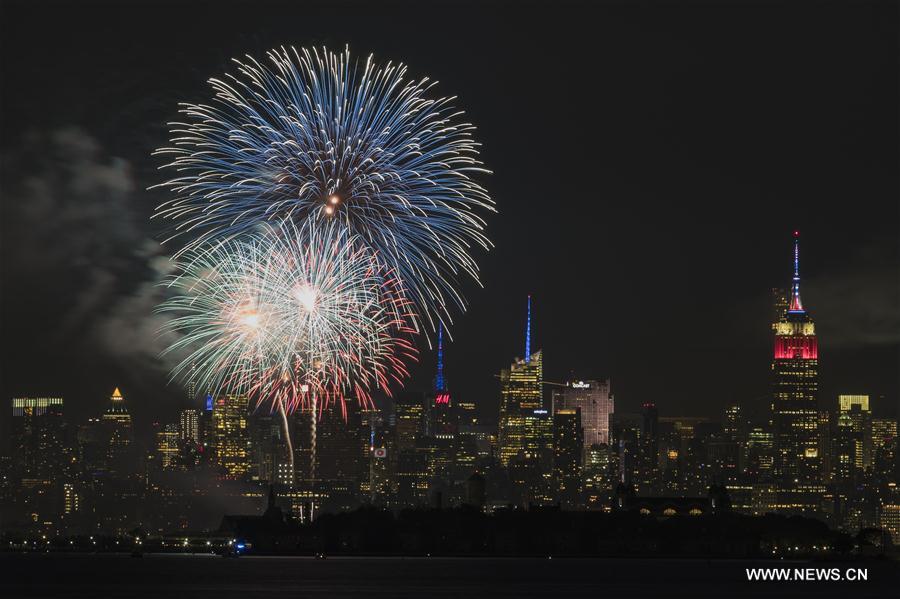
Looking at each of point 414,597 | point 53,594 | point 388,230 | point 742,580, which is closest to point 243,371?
point 388,230

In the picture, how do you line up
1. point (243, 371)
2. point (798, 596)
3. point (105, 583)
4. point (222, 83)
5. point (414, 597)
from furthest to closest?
point (105, 583), point (798, 596), point (414, 597), point (243, 371), point (222, 83)

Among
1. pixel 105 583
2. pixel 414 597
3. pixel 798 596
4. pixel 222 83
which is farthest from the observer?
pixel 105 583

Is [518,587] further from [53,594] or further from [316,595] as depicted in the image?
[53,594]

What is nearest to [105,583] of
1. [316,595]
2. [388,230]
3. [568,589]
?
[316,595]

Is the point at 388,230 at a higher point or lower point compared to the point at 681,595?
higher

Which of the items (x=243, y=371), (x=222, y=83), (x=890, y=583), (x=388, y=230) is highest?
(x=222, y=83)

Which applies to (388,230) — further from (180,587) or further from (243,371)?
(180,587)

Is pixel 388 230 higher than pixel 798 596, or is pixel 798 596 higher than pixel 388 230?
pixel 388 230

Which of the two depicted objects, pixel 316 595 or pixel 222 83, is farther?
pixel 316 595

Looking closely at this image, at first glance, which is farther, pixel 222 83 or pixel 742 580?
pixel 742 580
